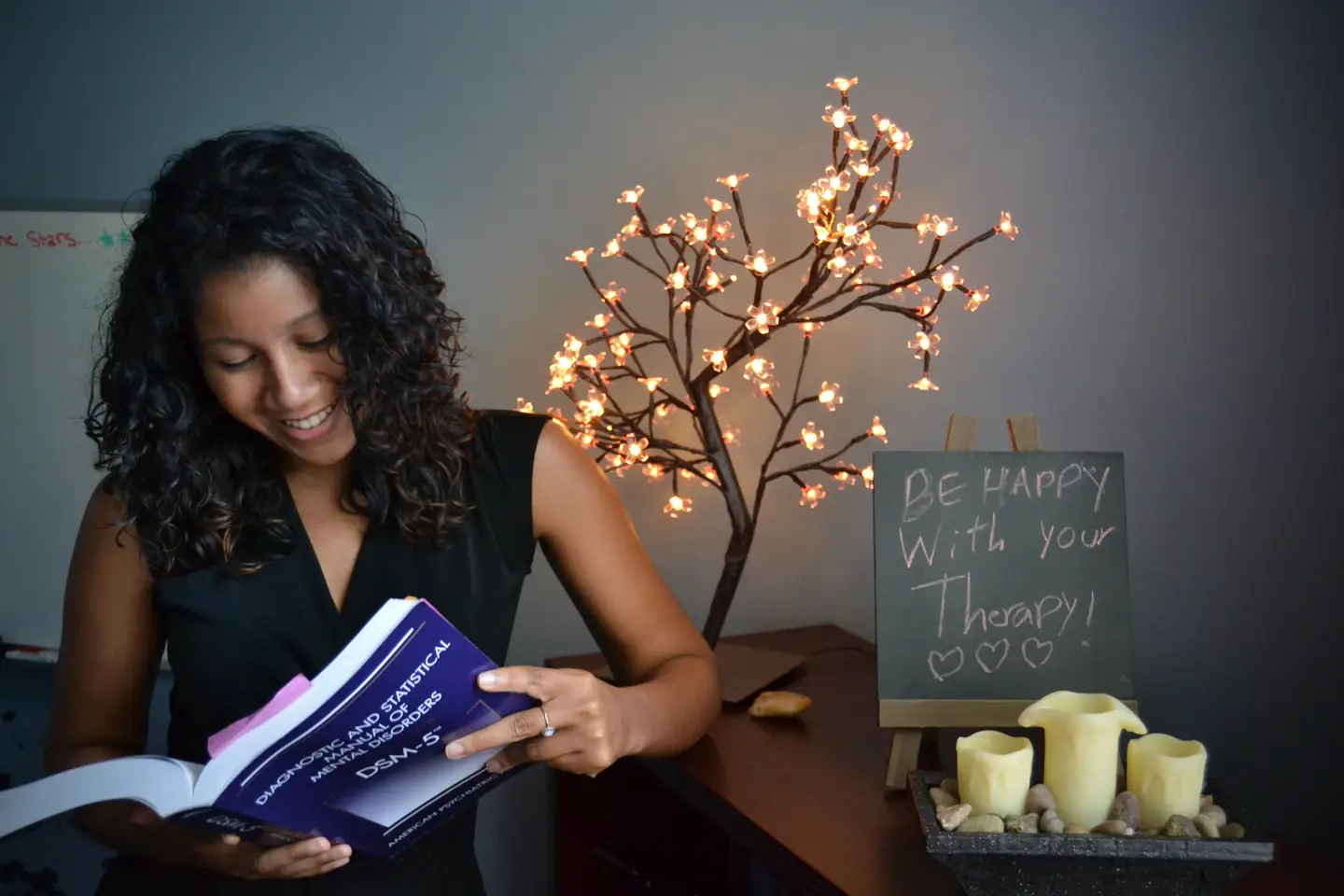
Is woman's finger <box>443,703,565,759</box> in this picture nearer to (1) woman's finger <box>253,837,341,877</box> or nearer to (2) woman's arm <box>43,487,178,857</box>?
(1) woman's finger <box>253,837,341,877</box>

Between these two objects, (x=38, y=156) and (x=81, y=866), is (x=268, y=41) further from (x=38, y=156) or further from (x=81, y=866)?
(x=81, y=866)

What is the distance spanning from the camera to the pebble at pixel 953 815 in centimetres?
90

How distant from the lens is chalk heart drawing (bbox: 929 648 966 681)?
1.17 meters

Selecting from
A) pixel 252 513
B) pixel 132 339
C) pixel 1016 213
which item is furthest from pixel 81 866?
pixel 1016 213

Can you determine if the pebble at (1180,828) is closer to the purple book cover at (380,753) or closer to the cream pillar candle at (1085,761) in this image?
the cream pillar candle at (1085,761)

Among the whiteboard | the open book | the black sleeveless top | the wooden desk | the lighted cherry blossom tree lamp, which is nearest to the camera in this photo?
the open book

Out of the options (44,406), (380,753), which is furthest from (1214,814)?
(44,406)

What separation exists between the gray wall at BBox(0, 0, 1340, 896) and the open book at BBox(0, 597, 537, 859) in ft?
3.45

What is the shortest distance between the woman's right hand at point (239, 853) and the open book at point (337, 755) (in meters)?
0.01

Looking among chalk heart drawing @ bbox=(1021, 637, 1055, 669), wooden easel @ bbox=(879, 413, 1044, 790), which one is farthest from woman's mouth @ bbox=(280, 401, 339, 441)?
chalk heart drawing @ bbox=(1021, 637, 1055, 669)

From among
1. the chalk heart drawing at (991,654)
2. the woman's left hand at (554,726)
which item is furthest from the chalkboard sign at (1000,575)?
the woman's left hand at (554,726)

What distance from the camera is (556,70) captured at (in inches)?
74.5

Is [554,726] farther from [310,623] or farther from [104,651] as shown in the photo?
[104,651]

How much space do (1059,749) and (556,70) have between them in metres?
1.42
